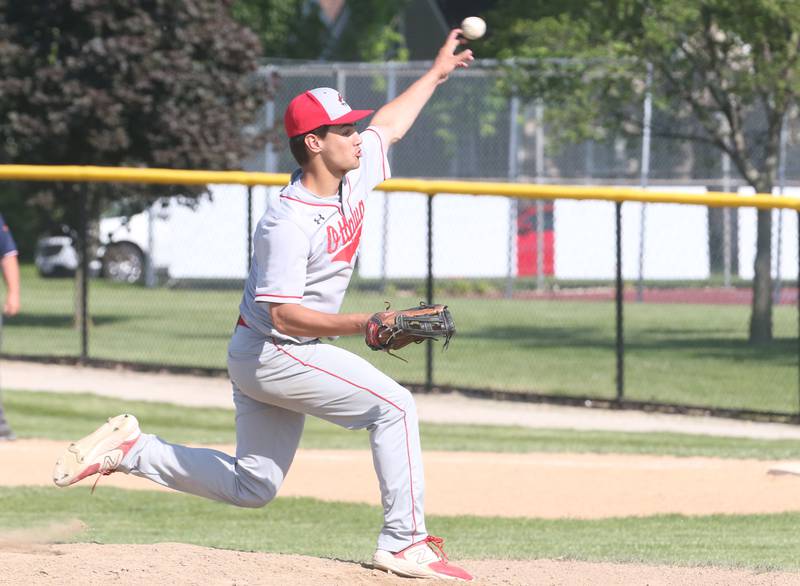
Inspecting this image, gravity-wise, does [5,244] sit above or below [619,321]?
above

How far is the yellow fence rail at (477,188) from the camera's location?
39.3 ft

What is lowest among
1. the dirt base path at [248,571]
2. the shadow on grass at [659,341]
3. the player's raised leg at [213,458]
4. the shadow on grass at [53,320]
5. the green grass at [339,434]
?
the green grass at [339,434]

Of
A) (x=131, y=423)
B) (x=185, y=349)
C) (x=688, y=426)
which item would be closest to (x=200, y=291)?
(x=185, y=349)

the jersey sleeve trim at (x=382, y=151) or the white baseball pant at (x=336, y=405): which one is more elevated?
the jersey sleeve trim at (x=382, y=151)

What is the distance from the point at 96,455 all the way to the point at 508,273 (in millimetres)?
15902

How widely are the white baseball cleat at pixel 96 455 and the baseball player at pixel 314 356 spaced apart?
32 centimetres

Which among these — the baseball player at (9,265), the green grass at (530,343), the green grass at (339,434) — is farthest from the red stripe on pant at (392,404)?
the green grass at (530,343)

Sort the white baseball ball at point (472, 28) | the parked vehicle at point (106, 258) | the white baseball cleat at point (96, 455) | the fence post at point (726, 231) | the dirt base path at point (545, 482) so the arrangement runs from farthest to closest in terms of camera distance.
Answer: the parked vehicle at point (106, 258) → the fence post at point (726, 231) → the dirt base path at point (545, 482) → the white baseball ball at point (472, 28) → the white baseball cleat at point (96, 455)

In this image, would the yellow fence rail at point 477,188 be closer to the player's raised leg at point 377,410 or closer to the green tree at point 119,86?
the green tree at point 119,86

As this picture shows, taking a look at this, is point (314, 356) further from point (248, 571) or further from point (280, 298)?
point (248, 571)

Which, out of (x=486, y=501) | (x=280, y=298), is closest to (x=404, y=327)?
(x=280, y=298)

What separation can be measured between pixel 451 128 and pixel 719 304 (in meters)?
5.91

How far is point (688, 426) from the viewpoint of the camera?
12055mm

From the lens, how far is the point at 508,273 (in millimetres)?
21062
